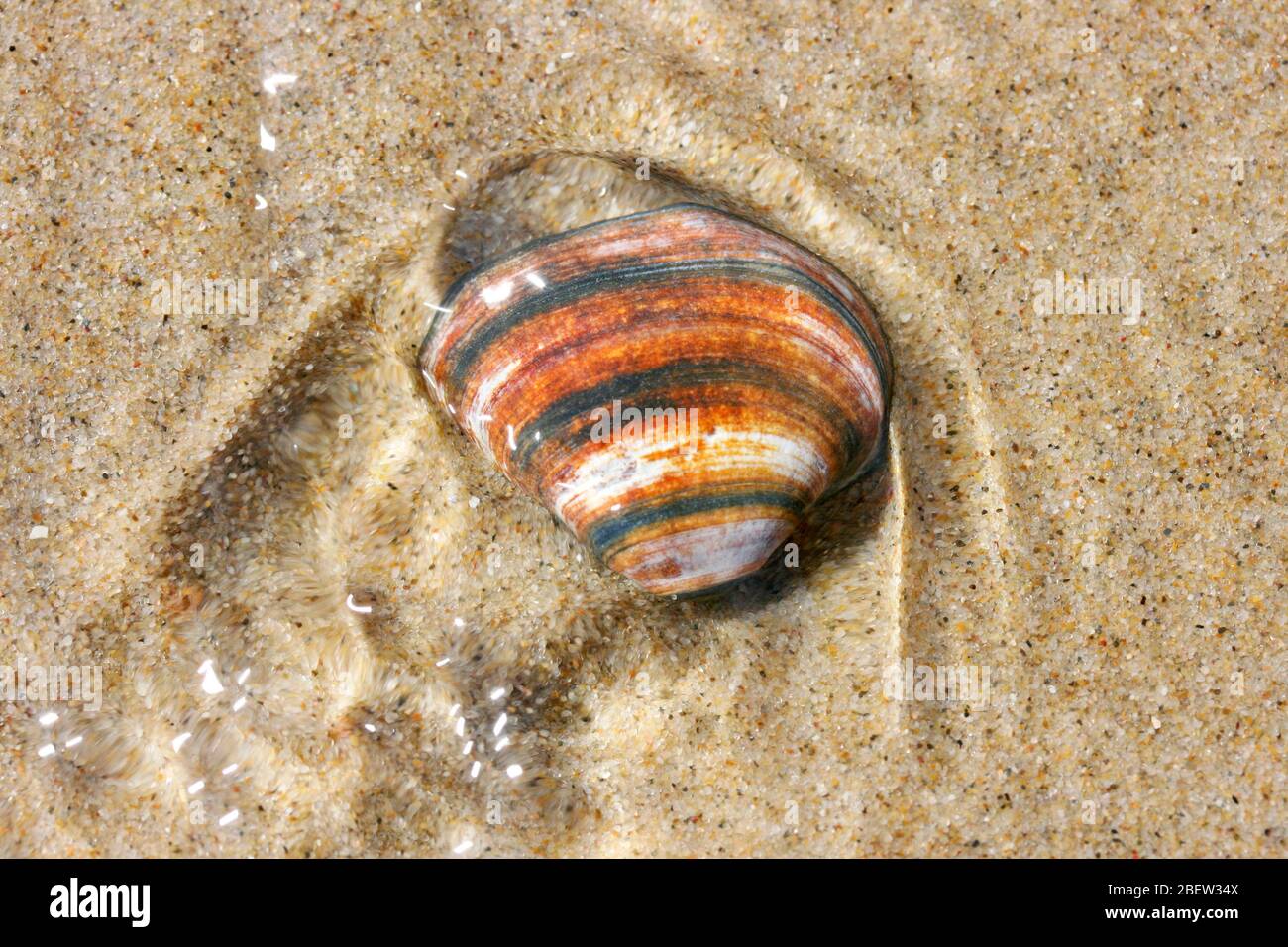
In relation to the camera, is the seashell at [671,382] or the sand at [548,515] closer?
the seashell at [671,382]

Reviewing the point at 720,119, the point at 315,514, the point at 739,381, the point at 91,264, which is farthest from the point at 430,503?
the point at 720,119

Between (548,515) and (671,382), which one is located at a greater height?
(671,382)

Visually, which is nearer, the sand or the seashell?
the seashell

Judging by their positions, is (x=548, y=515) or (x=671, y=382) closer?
(x=671, y=382)

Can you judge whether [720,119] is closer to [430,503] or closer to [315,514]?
[430,503]
